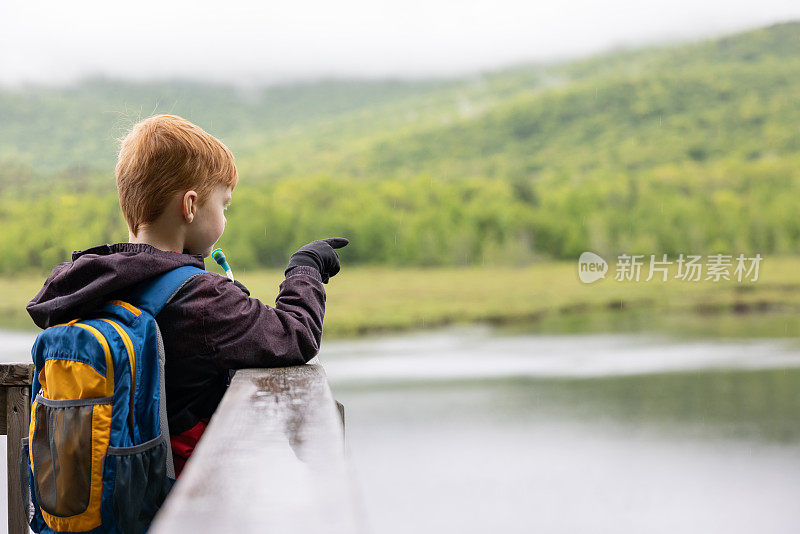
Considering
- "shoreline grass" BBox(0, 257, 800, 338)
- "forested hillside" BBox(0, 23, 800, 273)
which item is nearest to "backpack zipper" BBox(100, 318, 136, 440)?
"forested hillside" BBox(0, 23, 800, 273)

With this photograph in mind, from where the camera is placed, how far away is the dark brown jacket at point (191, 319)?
33.2 inches

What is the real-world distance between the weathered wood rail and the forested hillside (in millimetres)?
23424

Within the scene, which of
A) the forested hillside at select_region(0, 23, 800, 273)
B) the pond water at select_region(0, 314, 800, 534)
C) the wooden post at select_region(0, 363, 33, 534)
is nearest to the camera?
→ the wooden post at select_region(0, 363, 33, 534)

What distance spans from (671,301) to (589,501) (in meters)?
13.5

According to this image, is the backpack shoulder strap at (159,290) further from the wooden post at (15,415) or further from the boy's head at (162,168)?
the wooden post at (15,415)

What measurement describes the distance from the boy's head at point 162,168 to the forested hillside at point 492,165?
23152 mm

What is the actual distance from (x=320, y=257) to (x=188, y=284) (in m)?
0.22

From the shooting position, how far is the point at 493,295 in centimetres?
2934

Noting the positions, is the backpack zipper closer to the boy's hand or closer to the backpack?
the backpack

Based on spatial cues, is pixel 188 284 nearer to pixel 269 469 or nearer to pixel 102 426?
pixel 102 426

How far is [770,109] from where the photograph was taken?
1239 inches

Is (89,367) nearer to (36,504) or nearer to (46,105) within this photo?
(36,504)

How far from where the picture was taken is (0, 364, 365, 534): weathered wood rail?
448 mm

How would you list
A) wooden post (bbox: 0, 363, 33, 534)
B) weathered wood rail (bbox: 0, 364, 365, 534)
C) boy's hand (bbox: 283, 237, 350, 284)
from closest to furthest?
weathered wood rail (bbox: 0, 364, 365, 534)
boy's hand (bbox: 283, 237, 350, 284)
wooden post (bbox: 0, 363, 33, 534)
